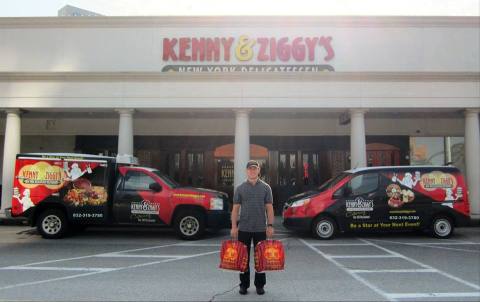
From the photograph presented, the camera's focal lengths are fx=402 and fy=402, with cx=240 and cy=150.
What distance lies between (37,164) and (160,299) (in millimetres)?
7355

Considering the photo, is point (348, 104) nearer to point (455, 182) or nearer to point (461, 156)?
point (455, 182)

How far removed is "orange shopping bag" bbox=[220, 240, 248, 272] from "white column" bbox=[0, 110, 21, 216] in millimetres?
11504

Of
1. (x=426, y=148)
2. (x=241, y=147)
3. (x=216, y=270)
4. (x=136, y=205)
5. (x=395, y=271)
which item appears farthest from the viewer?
(x=426, y=148)

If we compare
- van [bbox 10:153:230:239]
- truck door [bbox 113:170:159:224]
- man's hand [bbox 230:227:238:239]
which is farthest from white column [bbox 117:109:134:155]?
man's hand [bbox 230:227:238:239]

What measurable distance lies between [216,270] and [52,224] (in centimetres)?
594

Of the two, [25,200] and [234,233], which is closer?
[234,233]

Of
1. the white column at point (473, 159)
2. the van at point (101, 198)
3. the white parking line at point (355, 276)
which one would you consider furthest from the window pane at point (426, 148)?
the van at point (101, 198)

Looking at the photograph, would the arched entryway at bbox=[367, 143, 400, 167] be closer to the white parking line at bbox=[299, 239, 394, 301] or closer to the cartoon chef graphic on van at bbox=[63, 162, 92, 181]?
the white parking line at bbox=[299, 239, 394, 301]

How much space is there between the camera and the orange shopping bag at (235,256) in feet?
17.6

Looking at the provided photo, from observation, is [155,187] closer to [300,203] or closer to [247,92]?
[300,203]

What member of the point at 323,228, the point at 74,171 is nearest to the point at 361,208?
the point at 323,228

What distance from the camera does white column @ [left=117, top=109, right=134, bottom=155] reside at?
14.2 meters

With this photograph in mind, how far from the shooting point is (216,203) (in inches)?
424

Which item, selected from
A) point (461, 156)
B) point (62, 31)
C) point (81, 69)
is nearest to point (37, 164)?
point (81, 69)
